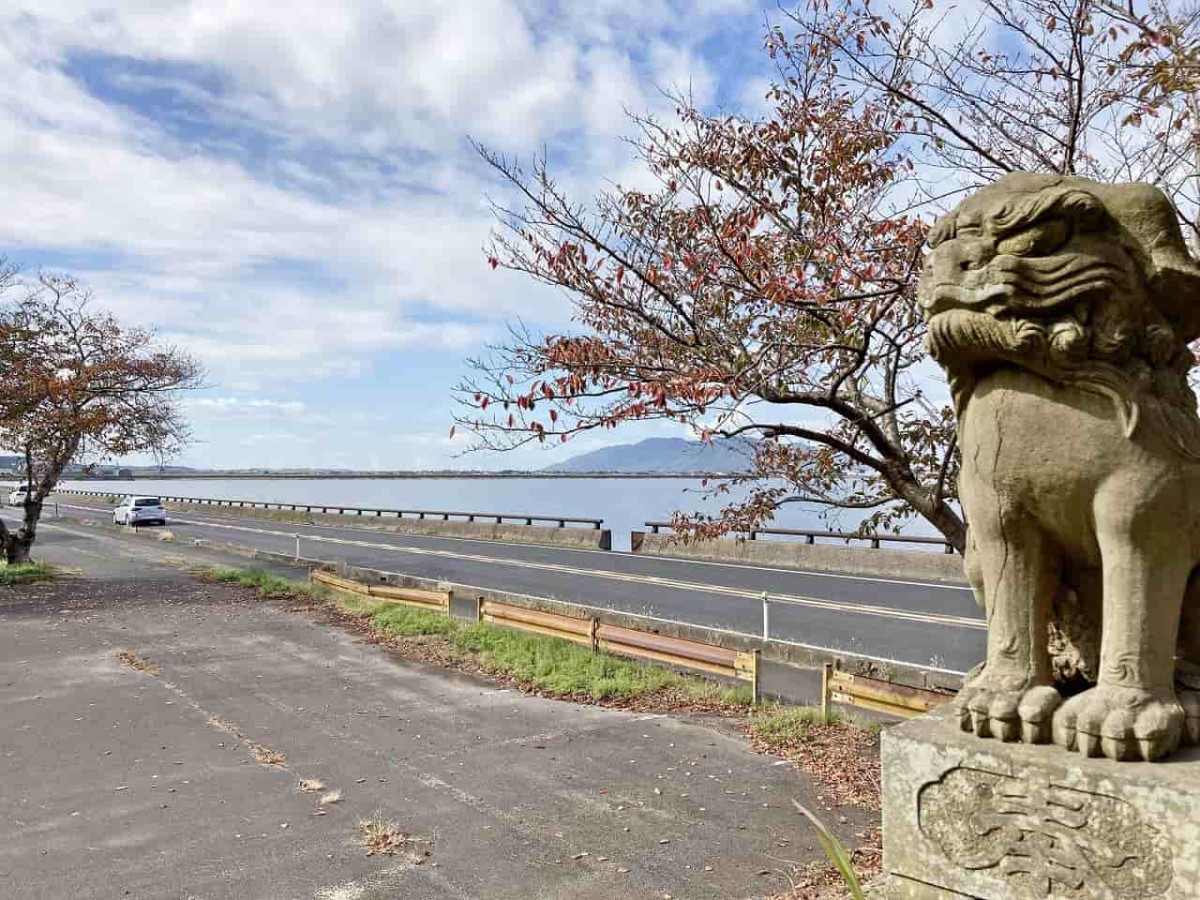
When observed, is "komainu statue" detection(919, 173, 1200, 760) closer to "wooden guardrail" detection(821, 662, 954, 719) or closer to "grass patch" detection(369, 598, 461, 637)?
"wooden guardrail" detection(821, 662, 954, 719)

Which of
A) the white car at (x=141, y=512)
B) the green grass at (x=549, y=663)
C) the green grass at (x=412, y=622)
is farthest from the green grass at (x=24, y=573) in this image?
the white car at (x=141, y=512)

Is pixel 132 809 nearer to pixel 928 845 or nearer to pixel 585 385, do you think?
pixel 585 385

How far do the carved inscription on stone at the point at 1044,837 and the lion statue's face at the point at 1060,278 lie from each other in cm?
138

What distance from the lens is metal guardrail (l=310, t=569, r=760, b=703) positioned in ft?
28.5

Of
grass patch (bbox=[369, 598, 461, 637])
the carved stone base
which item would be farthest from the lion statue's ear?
grass patch (bbox=[369, 598, 461, 637])

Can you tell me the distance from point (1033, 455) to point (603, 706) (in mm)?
6265

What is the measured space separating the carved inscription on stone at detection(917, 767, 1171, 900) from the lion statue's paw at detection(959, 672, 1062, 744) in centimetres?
15

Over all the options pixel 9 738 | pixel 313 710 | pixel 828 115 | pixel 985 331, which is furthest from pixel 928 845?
pixel 9 738

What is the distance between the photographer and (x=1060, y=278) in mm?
2863

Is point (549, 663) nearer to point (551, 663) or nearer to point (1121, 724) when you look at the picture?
point (551, 663)

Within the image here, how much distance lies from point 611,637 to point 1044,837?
7316 mm

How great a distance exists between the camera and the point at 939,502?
5.52m

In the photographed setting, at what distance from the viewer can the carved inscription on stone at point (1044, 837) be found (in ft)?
9.13

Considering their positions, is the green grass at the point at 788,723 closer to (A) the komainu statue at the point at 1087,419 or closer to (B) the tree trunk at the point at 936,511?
(B) the tree trunk at the point at 936,511
